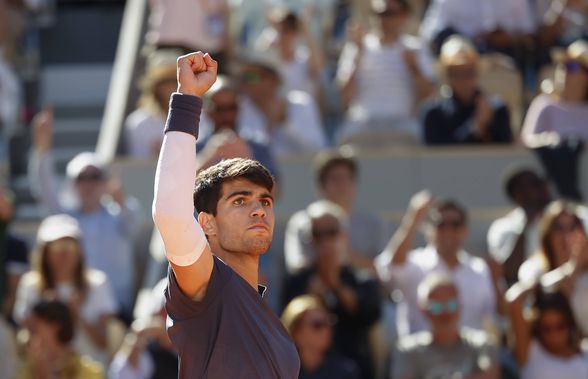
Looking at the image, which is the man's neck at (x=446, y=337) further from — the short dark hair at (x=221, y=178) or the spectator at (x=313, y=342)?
the short dark hair at (x=221, y=178)

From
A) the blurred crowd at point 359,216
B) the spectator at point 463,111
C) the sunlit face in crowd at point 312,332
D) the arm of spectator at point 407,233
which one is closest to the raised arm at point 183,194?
the blurred crowd at point 359,216

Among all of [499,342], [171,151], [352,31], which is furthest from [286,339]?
[352,31]

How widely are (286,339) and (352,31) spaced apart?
7.13 metres

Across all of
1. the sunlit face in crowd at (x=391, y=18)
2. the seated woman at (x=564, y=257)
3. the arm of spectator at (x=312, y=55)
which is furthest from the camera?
the arm of spectator at (x=312, y=55)

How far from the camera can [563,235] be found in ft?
28.4

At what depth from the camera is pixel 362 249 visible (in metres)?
9.43

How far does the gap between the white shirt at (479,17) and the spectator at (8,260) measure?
12.9 feet

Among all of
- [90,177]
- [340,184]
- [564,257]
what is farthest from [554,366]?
[90,177]

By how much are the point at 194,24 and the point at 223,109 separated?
3783 mm

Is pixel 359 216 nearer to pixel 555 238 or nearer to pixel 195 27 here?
pixel 555 238

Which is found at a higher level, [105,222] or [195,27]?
[195,27]

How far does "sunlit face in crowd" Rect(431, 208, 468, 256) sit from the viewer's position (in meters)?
8.82

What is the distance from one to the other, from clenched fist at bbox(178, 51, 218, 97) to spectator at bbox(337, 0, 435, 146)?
6795mm

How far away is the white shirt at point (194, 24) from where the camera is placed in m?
11.6
